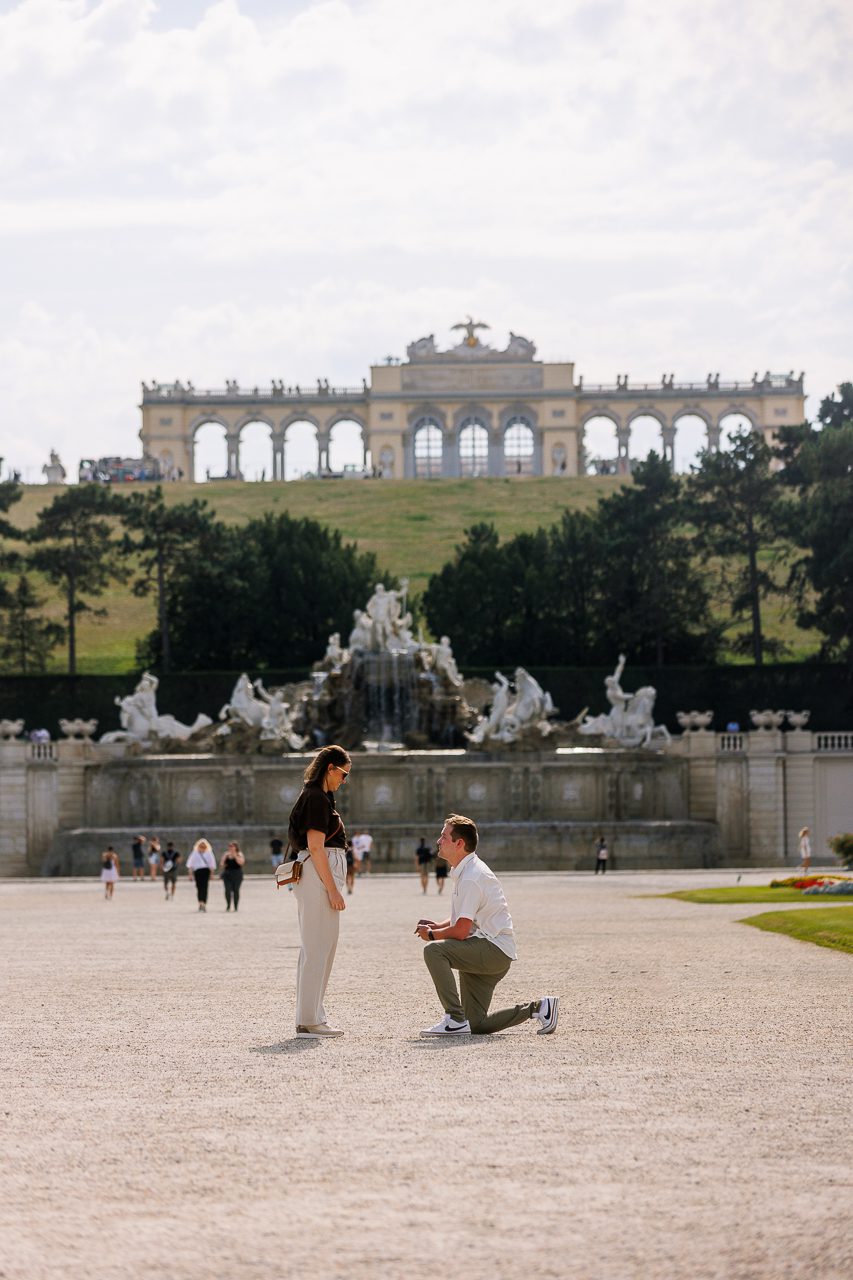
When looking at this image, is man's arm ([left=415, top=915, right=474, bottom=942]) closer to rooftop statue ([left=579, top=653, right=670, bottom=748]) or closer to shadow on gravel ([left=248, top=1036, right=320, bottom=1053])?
shadow on gravel ([left=248, top=1036, right=320, bottom=1053])

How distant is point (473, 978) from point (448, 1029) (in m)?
0.45

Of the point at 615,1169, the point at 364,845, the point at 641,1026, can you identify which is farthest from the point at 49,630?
the point at 615,1169

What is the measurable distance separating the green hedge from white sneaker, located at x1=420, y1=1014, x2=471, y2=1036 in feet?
177

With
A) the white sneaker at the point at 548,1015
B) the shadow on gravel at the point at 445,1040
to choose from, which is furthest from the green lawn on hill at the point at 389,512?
the white sneaker at the point at 548,1015

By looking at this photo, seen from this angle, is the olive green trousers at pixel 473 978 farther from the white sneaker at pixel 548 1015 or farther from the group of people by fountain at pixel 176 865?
the group of people by fountain at pixel 176 865

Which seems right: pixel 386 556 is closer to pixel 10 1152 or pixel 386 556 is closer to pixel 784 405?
pixel 784 405

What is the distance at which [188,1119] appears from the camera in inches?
388

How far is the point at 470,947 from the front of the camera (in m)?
13.4

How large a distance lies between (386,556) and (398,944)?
7195cm

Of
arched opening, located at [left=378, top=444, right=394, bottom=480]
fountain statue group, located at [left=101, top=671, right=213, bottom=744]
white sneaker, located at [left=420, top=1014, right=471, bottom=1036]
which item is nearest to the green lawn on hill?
arched opening, located at [left=378, top=444, right=394, bottom=480]

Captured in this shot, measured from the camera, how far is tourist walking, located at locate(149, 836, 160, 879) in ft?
156

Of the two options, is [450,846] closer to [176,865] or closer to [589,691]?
[176,865]

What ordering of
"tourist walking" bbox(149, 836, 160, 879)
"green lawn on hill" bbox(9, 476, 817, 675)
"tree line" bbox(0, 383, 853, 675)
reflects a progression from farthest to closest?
"green lawn on hill" bbox(9, 476, 817, 675) < "tree line" bbox(0, 383, 853, 675) < "tourist walking" bbox(149, 836, 160, 879)

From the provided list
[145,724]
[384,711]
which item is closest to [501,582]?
[384,711]
